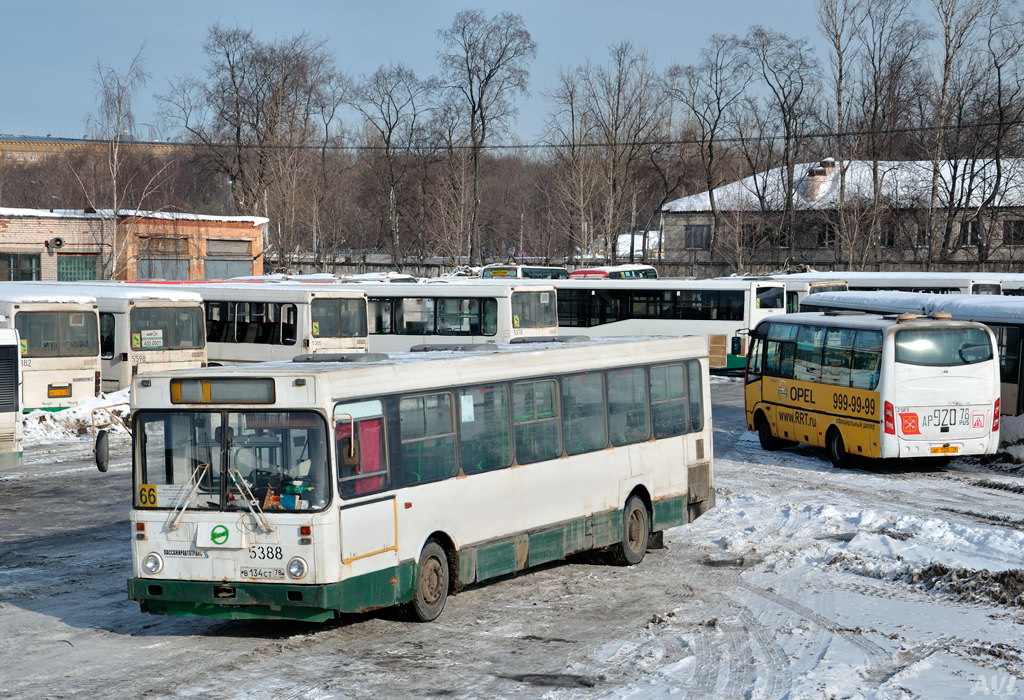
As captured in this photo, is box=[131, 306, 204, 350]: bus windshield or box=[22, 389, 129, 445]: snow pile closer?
box=[22, 389, 129, 445]: snow pile

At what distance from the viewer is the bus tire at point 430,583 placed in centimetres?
1110

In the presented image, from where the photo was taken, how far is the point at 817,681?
30.9ft

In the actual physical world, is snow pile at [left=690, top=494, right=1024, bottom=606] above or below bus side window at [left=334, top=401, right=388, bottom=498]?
below

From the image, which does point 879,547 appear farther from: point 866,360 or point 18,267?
point 18,267

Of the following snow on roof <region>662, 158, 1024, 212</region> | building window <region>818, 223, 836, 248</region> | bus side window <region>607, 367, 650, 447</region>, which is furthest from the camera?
building window <region>818, 223, 836, 248</region>

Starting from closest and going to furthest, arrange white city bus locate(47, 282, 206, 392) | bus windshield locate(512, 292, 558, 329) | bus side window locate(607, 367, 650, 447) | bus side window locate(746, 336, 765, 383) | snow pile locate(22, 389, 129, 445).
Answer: bus side window locate(607, 367, 650, 447), bus side window locate(746, 336, 765, 383), snow pile locate(22, 389, 129, 445), white city bus locate(47, 282, 206, 392), bus windshield locate(512, 292, 558, 329)

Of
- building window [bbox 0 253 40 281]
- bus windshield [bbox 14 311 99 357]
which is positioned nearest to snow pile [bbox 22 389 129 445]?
bus windshield [bbox 14 311 99 357]

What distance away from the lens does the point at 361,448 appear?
1051 centimetres

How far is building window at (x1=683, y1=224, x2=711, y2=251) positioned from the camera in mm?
78562

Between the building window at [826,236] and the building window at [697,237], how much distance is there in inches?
274

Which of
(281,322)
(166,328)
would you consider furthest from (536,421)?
(281,322)

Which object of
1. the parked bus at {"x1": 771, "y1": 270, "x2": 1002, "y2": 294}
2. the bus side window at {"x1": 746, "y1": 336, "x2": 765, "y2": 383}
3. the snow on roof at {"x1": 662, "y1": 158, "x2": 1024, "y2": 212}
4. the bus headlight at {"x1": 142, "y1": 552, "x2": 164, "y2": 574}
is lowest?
the bus headlight at {"x1": 142, "y1": 552, "x2": 164, "y2": 574}

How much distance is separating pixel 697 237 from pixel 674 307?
1480 inches

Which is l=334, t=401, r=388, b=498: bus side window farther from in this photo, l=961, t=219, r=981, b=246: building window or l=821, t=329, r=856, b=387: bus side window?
l=961, t=219, r=981, b=246: building window
